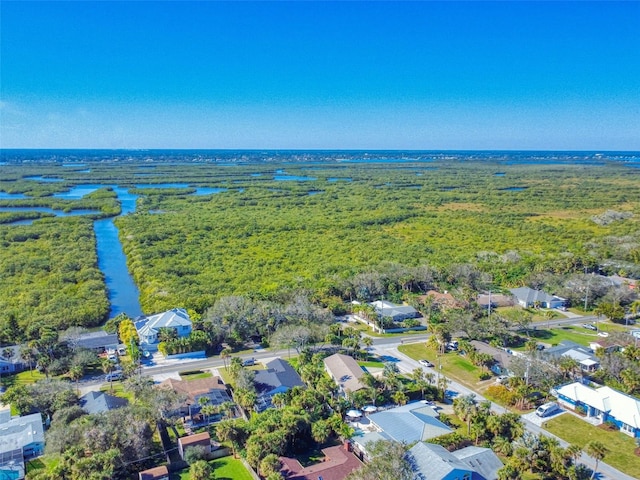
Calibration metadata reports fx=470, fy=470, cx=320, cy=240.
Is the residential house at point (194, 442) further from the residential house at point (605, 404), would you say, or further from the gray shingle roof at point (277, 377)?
the residential house at point (605, 404)

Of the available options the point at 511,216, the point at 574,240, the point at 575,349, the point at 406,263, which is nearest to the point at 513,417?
the point at 575,349

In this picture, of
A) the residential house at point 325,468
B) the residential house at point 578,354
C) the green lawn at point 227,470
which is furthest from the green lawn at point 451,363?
the green lawn at point 227,470

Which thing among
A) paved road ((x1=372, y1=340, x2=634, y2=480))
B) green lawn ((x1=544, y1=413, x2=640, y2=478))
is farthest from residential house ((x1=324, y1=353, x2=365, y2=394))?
green lawn ((x1=544, y1=413, x2=640, y2=478))

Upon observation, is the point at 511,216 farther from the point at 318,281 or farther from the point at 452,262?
the point at 318,281

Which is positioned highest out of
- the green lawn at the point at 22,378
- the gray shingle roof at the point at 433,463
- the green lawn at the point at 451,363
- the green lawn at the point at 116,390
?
the gray shingle roof at the point at 433,463

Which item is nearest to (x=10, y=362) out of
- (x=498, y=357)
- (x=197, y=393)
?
(x=197, y=393)

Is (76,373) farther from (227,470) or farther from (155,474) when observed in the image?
(227,470)
